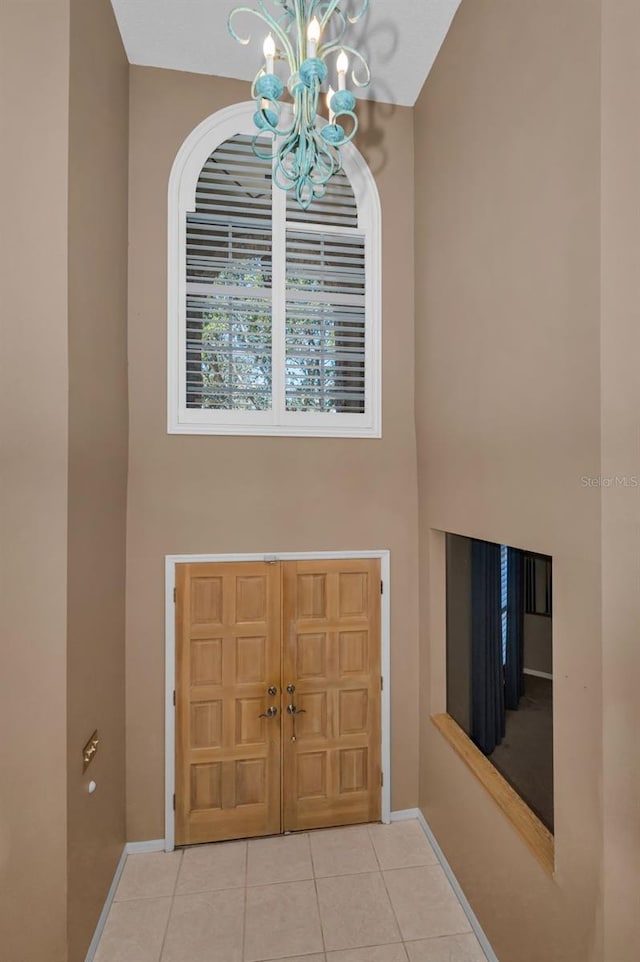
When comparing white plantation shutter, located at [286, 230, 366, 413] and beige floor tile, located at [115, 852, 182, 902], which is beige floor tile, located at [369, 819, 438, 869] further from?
white plantation shutter, located at [286, 230, 366, 413]

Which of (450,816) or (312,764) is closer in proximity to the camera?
(450,816)

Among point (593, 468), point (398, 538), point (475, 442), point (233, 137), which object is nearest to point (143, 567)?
point (398, 538)

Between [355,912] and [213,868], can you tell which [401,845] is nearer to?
[355,912]

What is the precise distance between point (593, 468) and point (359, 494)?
1702 mm

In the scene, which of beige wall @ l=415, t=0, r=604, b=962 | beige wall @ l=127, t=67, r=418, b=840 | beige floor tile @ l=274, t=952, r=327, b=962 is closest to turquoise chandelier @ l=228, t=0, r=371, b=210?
beige wall @ l=415, t=0, r=604, b=962

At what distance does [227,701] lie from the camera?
9.80 ft

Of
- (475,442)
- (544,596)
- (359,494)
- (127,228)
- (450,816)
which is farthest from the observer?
(359,494)

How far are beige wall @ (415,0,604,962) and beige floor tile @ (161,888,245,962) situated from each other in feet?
3.84

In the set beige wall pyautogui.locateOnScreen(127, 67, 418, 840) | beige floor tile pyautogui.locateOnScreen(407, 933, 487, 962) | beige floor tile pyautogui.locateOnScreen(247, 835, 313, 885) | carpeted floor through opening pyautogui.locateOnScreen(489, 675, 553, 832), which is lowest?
beige floor tile pyautogui.locateOnScreen(247, 835, 313, 885)

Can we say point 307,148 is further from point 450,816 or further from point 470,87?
point 450,816

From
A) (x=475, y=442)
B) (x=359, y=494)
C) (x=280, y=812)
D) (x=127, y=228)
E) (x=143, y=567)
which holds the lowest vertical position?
(x=280, y=812)

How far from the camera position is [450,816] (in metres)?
2.70

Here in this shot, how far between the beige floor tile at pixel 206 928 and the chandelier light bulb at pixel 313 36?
378 cm

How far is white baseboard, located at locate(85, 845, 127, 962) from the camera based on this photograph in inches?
88.0
